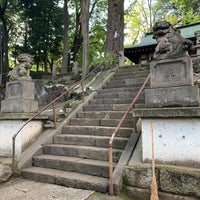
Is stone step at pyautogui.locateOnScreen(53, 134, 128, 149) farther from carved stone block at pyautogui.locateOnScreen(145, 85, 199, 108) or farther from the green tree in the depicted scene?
the green tree

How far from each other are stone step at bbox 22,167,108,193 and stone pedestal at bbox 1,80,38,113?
148cm

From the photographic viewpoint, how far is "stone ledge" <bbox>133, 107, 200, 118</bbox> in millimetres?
2993

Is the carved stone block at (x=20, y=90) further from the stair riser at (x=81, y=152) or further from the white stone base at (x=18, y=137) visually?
the stair riser at (x=81, y=152)

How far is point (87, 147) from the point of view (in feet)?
14.5

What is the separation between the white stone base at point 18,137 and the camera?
15.5ft

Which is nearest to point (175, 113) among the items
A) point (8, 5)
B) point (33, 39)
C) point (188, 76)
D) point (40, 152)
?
point (188, 76)

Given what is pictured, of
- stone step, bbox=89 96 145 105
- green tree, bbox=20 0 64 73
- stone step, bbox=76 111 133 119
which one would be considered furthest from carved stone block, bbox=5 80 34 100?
green tree, bbox=20 0 64 73

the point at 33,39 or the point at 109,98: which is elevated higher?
the point at 33,39

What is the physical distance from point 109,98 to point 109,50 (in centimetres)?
469

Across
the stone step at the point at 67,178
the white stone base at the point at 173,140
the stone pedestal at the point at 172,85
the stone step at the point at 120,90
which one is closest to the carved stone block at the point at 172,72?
the stone pedestal at the point at 172,85

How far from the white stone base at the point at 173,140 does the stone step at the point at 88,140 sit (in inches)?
33.5

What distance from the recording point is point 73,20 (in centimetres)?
2269

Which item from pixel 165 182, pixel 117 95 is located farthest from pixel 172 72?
pixel 117 95

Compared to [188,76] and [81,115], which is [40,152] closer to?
[81,115]
